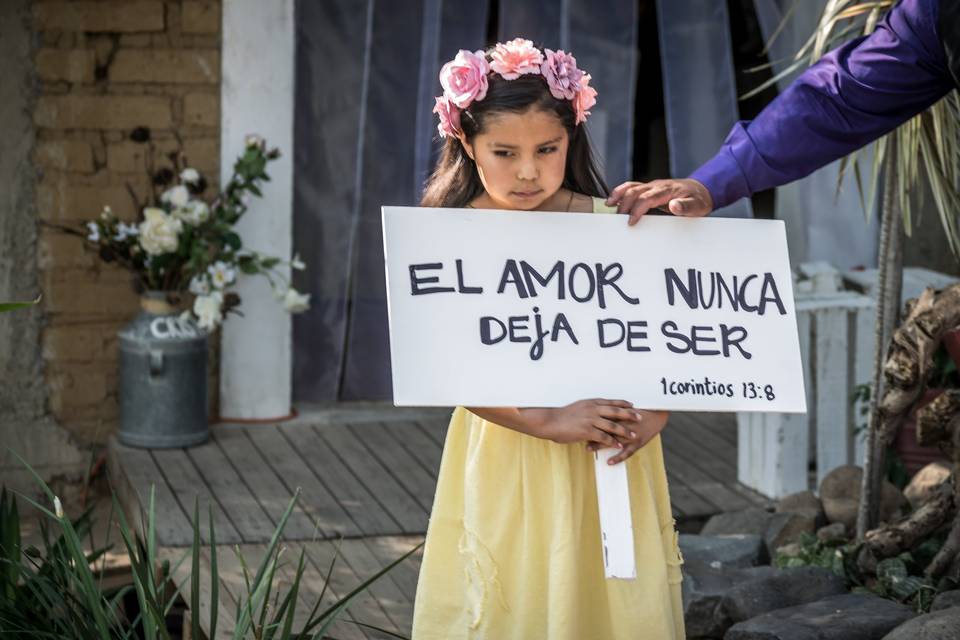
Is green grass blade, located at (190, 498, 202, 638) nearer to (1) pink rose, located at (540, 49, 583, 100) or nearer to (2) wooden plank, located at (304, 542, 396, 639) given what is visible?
(2) wooden plank, located at (304, 542, 396, 639)

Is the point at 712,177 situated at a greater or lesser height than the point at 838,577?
greater

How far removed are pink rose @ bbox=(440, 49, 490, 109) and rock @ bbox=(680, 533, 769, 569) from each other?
6.08 feet

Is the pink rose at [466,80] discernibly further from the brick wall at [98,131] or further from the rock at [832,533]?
the brick wall at [98,131]

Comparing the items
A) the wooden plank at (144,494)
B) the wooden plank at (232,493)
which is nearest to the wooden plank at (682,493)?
the wooden plank at (232,493)

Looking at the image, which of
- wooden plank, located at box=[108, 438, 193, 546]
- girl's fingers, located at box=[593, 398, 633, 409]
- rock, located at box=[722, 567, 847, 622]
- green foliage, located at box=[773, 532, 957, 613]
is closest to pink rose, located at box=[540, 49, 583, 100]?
girl's fingers, located at box=[593, 398, 633, 409]

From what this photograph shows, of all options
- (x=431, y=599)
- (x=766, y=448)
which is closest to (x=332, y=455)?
(x=766, y=448)

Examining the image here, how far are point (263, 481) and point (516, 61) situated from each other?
8.61 ft

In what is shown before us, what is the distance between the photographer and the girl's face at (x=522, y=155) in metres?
2.71

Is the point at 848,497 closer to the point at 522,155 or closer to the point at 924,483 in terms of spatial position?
the point at 924,483

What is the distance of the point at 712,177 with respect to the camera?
296 cm

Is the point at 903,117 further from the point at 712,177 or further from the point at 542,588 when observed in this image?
the point at 542,588

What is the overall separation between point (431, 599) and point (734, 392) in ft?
2.46

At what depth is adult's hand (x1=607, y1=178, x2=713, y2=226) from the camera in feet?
9.09

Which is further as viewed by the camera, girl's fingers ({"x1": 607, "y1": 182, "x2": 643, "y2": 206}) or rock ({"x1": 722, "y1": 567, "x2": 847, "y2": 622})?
rock ({"x1": 722, "y1": 567, "x2": 847, "y2": 622})
